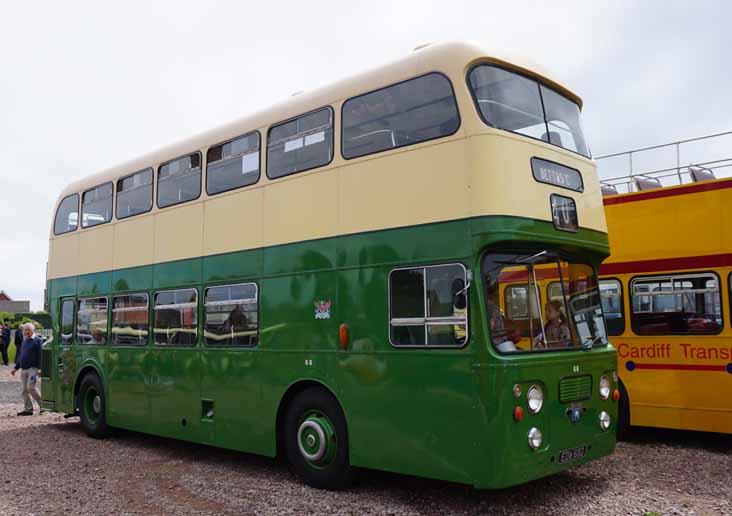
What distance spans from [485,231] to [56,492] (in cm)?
555

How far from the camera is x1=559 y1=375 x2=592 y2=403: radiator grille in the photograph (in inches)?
265

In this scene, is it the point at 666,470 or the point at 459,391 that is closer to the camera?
the point at 459,391

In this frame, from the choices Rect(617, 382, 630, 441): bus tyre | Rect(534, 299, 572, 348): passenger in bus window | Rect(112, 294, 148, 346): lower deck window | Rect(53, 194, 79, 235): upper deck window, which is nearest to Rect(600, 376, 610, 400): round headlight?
Rect(534, 299, 572, 348): passenger in bus window

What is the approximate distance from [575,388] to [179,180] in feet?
20.5

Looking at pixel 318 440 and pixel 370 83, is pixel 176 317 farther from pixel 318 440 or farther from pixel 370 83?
pixel 370 83

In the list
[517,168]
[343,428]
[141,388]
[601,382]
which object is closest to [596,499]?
[601,382]

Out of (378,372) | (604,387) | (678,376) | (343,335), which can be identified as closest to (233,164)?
(343,335)

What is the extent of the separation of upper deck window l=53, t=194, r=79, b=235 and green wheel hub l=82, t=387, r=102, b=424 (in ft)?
9.67

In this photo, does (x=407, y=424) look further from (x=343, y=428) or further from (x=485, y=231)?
(x=485, y=231)

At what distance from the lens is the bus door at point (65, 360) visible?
41.0 ft

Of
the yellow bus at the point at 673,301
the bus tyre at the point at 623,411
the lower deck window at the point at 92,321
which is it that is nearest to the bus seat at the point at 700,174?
the yellow bus at the point at 673,301

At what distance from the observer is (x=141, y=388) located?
34.7ft

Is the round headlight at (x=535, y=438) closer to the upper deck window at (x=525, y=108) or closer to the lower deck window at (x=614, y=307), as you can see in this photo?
the upper deck window at (x=525, y=108)

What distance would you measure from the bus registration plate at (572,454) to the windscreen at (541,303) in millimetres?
974
